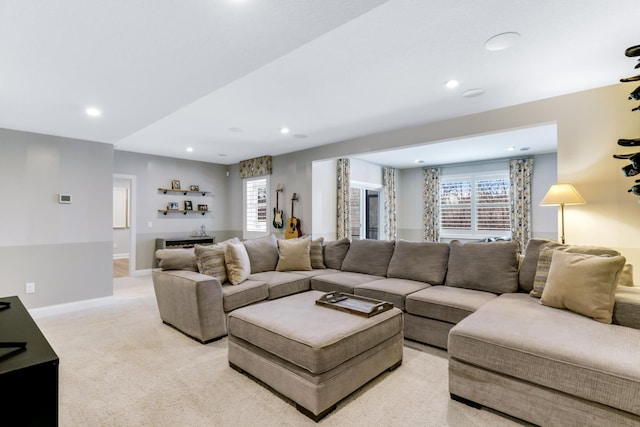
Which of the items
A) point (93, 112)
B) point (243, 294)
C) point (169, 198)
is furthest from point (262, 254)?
point (169, 198)

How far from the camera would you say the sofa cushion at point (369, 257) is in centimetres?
390

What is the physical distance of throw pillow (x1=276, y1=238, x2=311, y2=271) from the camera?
4.14 metres

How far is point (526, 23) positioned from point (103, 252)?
5434 mm

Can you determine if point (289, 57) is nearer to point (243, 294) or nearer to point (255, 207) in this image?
point (243, 294)

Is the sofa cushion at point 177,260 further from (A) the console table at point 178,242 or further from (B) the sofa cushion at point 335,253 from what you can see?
(A) the console table at point 178,242

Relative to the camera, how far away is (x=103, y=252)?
4.50 m

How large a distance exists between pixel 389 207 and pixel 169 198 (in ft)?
17.0

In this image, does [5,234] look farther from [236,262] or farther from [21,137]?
[236,262]

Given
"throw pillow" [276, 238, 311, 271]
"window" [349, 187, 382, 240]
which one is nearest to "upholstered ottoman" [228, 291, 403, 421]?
"throw pillow" [276, 238, 311, 271]

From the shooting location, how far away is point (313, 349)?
1.82m

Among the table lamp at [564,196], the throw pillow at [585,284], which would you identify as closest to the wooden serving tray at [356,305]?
the throw pillow at [585,284]

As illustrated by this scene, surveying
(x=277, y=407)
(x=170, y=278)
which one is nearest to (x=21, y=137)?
(x=170, y=278)

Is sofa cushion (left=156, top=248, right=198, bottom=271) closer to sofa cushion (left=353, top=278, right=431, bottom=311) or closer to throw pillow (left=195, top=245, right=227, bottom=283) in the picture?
A: throw pillow (left=195, top=245, right=227, bottom=283)

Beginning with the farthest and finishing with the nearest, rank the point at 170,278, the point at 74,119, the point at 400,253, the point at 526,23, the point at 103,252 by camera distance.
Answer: the point at 103,252
the point at 400,253
the point at 74,119
the point at 170,278
the point at 526,23
